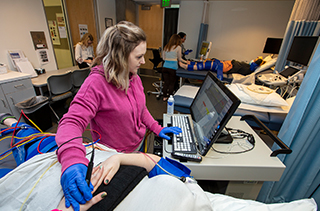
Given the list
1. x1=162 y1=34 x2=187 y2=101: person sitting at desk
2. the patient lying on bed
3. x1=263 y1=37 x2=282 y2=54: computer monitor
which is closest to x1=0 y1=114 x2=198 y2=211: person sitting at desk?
the patient lying on bed

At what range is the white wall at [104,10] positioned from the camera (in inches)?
156

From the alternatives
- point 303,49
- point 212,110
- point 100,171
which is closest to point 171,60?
point 303,49

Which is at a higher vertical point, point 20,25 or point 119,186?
point 20,25

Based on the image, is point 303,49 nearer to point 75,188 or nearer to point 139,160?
point 139,160

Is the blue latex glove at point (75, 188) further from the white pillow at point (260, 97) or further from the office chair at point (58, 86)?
the office chair at point (58, 86)

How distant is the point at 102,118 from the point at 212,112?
2.15ft

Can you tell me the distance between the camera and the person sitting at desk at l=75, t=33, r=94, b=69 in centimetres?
320

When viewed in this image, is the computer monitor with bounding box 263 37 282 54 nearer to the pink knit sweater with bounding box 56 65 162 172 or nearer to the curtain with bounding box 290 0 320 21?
the curtain with bounding box 290 0 320 21

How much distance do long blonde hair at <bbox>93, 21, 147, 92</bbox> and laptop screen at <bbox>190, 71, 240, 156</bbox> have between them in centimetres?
54

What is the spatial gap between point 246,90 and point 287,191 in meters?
1.03

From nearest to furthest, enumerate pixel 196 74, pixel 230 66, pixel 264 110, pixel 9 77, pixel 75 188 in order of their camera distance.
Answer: pixel 75 188, pixel 264 110, pixel 9 77, pixel 196 74, pixel 230 66

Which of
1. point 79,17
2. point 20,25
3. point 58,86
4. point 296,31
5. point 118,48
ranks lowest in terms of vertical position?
point 58,86

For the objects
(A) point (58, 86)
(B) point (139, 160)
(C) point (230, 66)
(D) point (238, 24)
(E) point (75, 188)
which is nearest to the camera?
(E) point (75, 188)

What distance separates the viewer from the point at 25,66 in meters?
2.44
